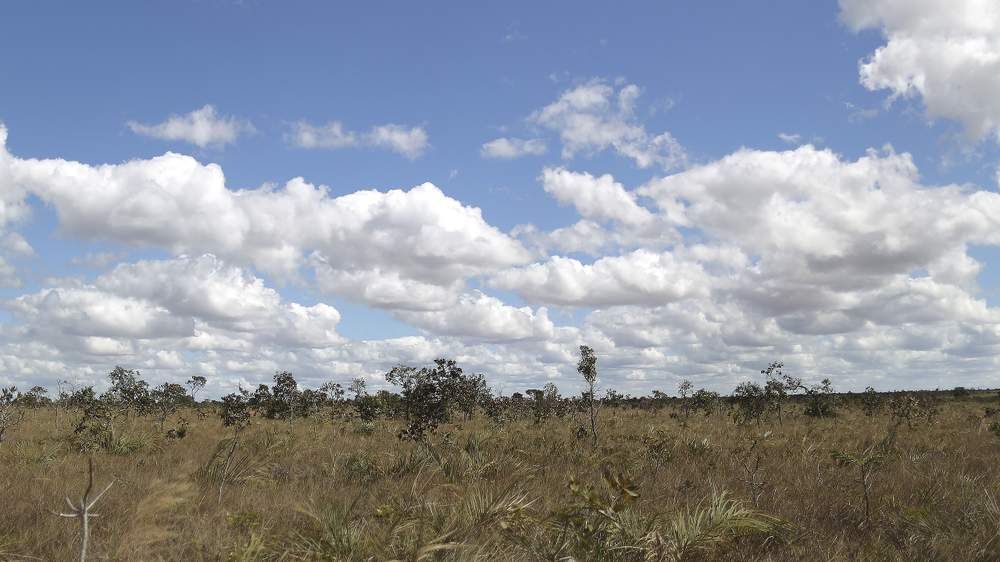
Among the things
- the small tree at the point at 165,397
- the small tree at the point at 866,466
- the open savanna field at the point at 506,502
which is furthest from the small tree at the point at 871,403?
the small tree at the point at 165,397

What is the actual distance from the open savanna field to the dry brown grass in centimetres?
3

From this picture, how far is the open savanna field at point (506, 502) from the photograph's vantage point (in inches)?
238

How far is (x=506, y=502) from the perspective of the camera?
24.0 feet

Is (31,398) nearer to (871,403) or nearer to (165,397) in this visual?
(165,397)

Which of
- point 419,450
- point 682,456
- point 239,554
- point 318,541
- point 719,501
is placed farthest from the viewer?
point 682,456

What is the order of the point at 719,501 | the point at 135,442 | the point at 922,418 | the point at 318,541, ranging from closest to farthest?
the point at 318,541 → the point at 719,501 → the point at 135,442 → the point at 922,418

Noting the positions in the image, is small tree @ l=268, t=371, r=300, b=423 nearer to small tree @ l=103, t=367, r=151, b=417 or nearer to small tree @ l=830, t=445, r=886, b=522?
small tree @ l=103, t=367, r=151, b=417

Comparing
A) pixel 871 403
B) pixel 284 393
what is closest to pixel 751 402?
pixel 871 403

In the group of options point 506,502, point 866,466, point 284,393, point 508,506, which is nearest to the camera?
point 508,506

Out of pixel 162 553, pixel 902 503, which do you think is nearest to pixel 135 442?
pixel 162 553

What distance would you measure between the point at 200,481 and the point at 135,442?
247 inches

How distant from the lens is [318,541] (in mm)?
6266

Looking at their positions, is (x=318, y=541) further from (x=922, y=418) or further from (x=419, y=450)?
(x=922, y=418)

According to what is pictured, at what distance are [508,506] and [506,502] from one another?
0.16 meters
